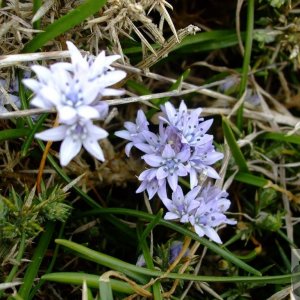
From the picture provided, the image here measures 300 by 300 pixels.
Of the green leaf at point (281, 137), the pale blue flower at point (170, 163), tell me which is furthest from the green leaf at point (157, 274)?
the green leaf at point (281, 137)

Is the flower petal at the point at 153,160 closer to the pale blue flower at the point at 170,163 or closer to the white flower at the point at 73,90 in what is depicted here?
the pale blue flower at the point at 170,163

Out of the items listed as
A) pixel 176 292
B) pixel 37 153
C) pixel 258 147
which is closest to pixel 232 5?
pixel 258 147

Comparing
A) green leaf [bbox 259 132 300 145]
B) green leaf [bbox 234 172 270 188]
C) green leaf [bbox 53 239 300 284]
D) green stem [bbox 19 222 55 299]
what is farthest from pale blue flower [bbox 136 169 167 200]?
green leaf [bbox 259 132 300 145]

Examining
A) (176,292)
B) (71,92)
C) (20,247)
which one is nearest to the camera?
(71,92)

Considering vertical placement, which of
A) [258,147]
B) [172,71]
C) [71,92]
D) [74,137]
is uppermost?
[71,92]

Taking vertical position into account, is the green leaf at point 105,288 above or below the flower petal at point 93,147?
below

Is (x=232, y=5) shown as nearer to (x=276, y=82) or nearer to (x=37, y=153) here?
(x=276, y=82)
